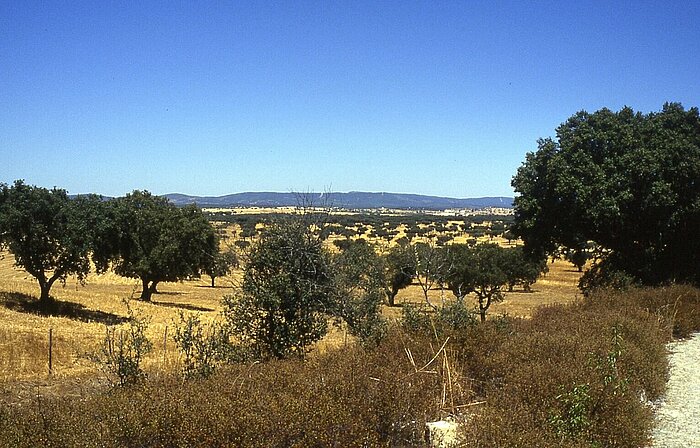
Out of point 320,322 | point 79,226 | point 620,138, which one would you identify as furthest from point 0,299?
point 620,138

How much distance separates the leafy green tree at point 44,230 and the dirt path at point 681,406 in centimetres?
2677

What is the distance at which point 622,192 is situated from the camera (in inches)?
791

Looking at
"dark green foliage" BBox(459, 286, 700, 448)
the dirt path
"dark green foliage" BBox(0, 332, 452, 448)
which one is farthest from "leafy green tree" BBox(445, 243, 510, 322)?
"dark green foliage" BBox(0, 332, 452, 448)

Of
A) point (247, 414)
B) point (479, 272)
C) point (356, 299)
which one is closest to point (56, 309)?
Answer: point (479, 272)

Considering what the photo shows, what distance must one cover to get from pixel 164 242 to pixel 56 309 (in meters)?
10.7

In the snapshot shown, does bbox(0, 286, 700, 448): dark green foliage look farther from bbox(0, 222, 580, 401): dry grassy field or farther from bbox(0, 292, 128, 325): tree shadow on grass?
bbox(0, 292, 128, 325): tree shadow on grass

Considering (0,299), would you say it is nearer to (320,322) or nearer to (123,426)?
(320,322)

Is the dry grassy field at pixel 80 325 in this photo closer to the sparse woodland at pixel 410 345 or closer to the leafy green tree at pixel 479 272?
the sparse woodland at pixel 410 345

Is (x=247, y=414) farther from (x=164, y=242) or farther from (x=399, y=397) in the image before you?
(x=164, y=242)

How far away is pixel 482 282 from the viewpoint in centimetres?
3397

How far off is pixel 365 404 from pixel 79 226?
27.0m

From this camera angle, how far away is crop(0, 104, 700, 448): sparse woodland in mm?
5633

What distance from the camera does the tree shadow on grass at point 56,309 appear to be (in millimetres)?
28375

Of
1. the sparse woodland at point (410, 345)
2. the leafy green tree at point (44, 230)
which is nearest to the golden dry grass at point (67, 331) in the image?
the sparse woodland at point (410, 345)
